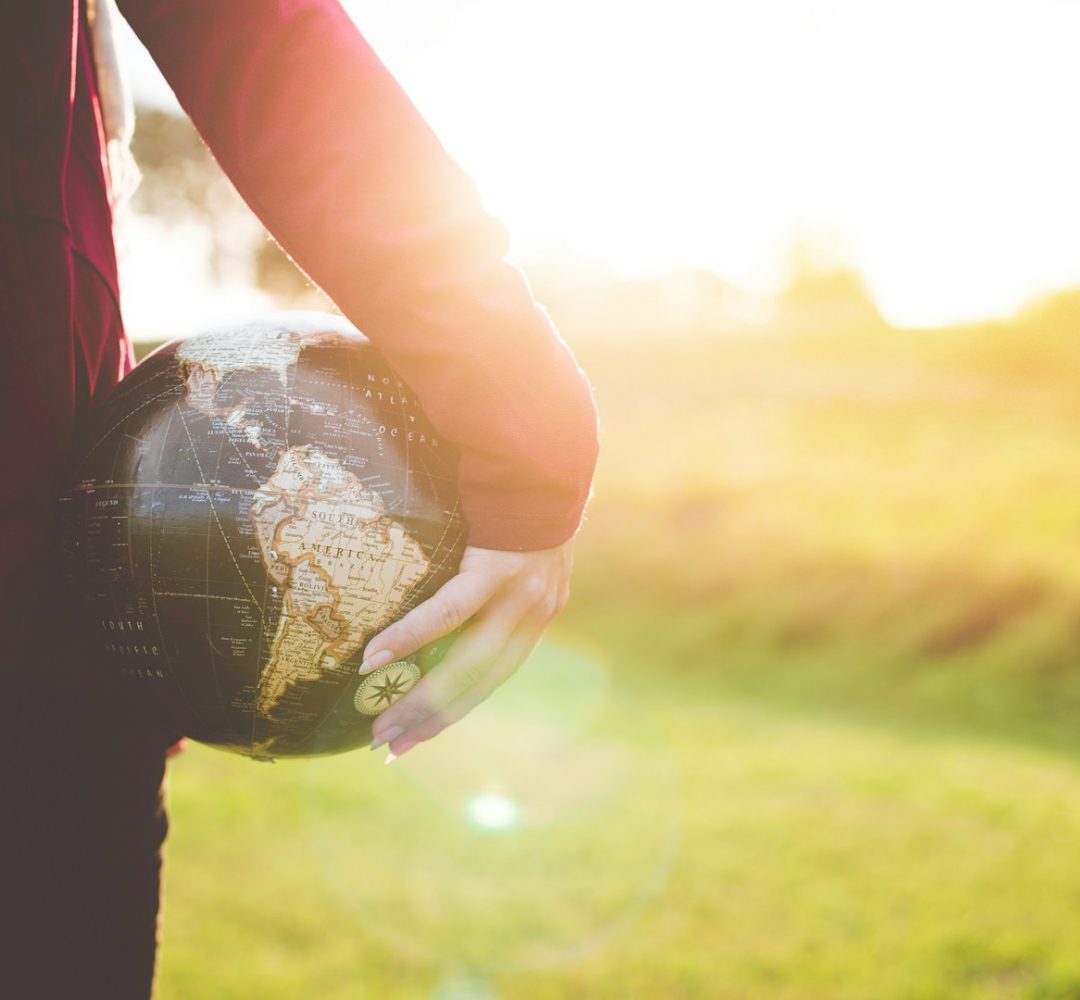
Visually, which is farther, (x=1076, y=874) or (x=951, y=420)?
(x=951, y=420)

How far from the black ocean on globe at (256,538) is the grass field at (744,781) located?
3.45m

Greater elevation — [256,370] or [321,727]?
[256,370]

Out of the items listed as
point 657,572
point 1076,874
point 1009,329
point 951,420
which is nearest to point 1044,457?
point 951,420

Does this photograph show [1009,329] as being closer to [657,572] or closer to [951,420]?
[951,420]

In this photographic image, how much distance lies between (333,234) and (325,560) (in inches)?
21.8

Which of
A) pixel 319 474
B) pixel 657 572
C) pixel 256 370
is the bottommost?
pixel 657 572

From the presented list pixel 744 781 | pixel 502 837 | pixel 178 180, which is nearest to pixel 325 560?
pixel 502 837

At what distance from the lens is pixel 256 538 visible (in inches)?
71.9

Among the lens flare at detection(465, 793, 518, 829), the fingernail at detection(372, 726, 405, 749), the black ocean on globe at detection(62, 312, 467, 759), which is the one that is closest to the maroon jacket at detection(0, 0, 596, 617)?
the black ocean on globe at detection(62, 312, 467, 759)

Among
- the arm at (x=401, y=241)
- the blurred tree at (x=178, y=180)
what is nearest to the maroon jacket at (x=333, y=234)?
the arm at (x=401, y=241)

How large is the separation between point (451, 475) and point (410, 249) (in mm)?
449

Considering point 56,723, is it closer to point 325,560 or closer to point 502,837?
point 325,560

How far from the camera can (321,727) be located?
6.44ft

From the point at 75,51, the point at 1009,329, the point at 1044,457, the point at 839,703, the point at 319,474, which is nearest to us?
the point at 75,51
